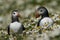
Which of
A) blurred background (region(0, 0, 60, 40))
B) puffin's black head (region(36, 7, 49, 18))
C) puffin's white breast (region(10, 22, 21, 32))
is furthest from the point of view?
blurred background (region(0, 0, 60, 40))

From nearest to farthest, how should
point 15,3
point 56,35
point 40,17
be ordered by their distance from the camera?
point 56,35, point 40,17, point 15,3

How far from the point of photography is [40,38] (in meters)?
8.70

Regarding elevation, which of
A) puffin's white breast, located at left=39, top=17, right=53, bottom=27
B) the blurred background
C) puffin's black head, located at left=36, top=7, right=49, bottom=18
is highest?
puffin's black head, located at left=36, top=7, right=49, bottom=18

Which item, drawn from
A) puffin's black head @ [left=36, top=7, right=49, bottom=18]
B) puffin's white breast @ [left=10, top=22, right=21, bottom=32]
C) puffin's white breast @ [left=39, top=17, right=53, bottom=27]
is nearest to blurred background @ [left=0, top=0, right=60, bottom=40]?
puffin's black head @ [left=36, top=7, right=49, bottom=18]

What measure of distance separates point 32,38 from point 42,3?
20.8 ft

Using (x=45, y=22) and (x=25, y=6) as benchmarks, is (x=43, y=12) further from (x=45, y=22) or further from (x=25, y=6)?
(x=25, y=6)

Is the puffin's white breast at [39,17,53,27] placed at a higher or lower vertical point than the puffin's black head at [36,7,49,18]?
lower

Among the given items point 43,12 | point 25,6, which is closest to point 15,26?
point 43,12

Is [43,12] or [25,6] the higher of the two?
[43,12]

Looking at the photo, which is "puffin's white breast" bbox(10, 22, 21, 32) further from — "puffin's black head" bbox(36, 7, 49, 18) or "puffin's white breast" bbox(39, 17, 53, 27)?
"puffin's black head" bbox(36, 7, 49, 18)

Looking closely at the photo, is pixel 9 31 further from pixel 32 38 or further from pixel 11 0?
pixel 11 0

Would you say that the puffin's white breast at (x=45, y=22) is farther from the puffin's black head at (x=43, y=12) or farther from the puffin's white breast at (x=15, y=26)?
the puffin's white breast at (x=15, y=26)

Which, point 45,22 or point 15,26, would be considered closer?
point 45,22

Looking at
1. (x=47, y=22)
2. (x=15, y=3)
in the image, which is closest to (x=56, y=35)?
(x=47, y=22)
